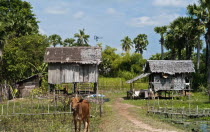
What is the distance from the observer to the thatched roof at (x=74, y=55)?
86.8 ft

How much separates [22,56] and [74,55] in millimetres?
10361

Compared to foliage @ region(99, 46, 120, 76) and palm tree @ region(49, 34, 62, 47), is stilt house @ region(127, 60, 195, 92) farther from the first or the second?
palm tree @ region(49, 34, 62, 47)

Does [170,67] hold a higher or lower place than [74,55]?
lower

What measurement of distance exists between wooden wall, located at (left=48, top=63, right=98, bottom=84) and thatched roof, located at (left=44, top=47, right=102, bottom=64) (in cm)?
59

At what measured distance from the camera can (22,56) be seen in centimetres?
3444

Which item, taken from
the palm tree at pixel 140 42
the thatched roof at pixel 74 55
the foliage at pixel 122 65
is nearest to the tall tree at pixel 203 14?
the thatched roof at pixel 74 55

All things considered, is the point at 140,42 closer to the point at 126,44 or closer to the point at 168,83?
the point at 126,44

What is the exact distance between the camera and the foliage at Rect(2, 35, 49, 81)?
3128 centimetres

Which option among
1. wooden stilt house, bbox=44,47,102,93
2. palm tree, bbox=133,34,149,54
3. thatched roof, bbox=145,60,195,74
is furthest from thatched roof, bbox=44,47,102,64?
palm tree, bbox=133,34,149,54

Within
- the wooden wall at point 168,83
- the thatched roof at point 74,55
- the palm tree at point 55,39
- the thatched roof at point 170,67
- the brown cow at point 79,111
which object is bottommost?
the brown cow at point 79,111

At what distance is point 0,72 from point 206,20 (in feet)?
79.9

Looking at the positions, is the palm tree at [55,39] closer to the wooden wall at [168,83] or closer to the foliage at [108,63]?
the foliage at [108,63]

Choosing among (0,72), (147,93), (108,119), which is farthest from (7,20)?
(108,119)

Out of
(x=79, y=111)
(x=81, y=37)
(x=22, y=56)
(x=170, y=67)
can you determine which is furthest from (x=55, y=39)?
(x=79, y=111)
